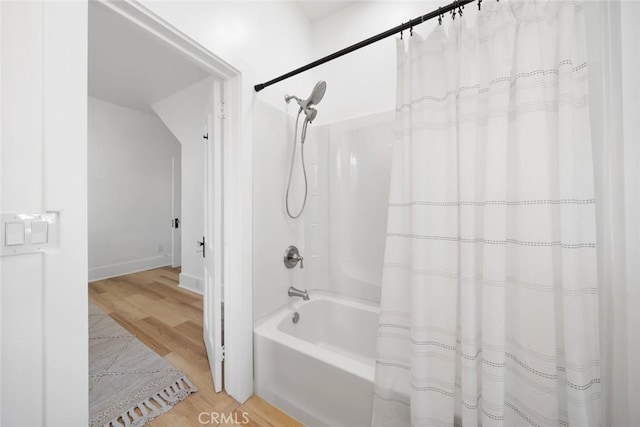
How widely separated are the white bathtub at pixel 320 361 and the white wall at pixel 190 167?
192 centimetres

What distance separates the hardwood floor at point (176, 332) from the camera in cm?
132

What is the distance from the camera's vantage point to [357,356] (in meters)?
1.76

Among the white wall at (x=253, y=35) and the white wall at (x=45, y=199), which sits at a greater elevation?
the white wall at (x=253, y=35)

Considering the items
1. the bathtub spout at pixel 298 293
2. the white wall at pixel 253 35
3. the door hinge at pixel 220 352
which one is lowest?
the door hinge at pixel 220 352

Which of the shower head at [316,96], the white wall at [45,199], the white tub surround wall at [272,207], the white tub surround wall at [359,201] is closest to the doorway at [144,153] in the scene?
the white tub surround wall at [272,207]

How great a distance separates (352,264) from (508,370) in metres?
1.14

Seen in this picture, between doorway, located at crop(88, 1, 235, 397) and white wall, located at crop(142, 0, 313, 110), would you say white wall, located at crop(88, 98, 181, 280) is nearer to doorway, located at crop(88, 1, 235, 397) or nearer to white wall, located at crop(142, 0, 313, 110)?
doorway, located at crop(88, 1, 235, 397)

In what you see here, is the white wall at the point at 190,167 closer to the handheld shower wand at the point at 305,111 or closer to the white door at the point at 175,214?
the white door at the point at 175,214

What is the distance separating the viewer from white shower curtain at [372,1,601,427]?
2.41 ft

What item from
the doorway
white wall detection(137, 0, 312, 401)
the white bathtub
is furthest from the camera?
the doorway

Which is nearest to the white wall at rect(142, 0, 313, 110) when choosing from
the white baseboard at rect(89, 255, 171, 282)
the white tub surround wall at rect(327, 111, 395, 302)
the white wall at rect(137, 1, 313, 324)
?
the white wall at rect(137, 1, 313, 324)

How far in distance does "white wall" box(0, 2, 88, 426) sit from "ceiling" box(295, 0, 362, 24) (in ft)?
5.41

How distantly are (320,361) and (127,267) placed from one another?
388 centimetres

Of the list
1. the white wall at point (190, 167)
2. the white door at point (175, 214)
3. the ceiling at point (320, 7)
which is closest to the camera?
the ceiling at point (320, 7)
